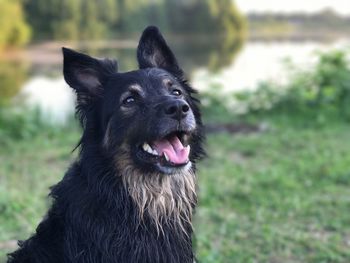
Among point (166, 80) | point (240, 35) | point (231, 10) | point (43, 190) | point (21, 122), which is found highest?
point (240, 35)

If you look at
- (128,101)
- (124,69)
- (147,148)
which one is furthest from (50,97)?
(147,148)

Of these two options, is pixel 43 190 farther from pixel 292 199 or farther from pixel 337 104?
pixel 337 104

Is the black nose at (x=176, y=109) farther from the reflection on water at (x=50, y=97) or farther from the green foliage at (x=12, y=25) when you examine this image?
the green foliage at (x=12, y=25)

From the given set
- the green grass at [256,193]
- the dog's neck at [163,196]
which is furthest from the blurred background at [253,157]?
the dog's neck at [163,196]

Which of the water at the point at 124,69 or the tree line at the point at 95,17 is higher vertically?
the tree line at the point at 95,17

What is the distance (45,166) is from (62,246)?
500cm

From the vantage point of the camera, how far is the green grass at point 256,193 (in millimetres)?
5188

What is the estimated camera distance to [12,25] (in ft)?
98.4

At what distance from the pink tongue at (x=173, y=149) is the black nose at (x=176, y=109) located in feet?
0.75

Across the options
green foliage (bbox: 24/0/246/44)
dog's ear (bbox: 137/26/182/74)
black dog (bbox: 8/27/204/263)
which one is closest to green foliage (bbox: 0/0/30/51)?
green foliage (bbox: 24/0/246/44)

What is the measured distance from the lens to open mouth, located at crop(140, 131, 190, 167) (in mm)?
3275

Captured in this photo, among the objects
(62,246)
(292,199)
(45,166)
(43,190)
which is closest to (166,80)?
(62,246)

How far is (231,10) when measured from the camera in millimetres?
30281

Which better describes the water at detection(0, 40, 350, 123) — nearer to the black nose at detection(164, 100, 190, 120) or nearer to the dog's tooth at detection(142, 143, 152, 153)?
the dog's tooth at detection(142, 143, 152, 153)
